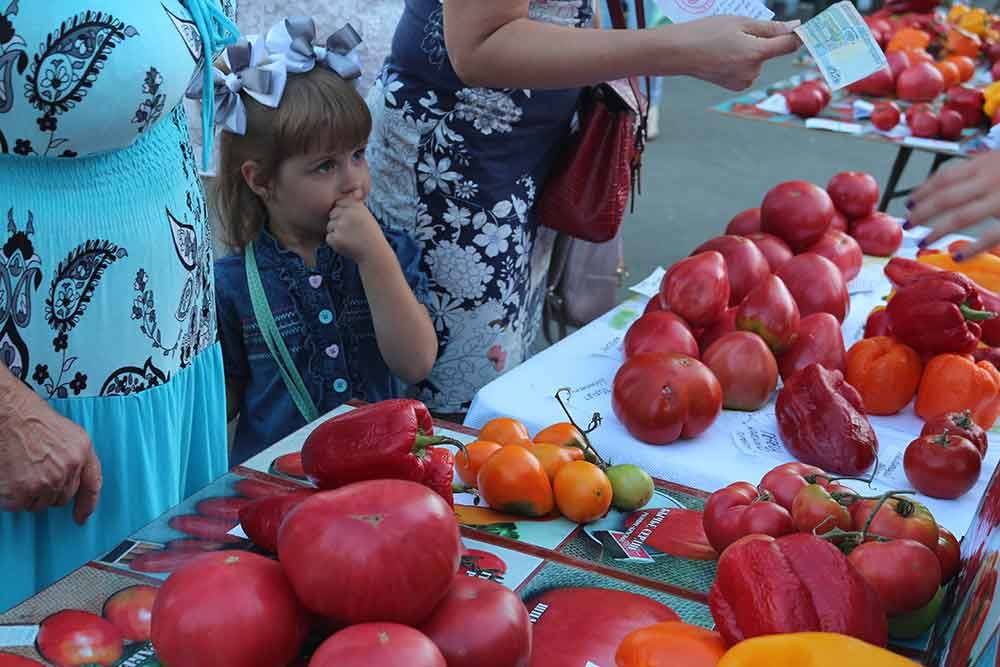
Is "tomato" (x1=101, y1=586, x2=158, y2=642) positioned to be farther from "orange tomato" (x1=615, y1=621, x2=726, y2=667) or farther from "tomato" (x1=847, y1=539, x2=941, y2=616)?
"tomato" (x1=847, y1=539, x2=941, y2=616)

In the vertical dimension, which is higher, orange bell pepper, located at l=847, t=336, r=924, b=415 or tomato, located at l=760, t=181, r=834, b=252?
tomato, located at l=760, t=181, r=834, b=252

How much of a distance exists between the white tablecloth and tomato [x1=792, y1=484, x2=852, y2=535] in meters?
0.29

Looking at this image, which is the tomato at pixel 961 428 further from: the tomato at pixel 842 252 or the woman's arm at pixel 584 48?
the tomato at pixel 842 252

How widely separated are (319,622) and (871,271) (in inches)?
76.0

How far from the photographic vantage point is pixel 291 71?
2041 millimetres

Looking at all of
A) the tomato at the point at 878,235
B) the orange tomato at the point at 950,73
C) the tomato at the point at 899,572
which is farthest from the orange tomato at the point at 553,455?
the orange tomato at the point at 950,73

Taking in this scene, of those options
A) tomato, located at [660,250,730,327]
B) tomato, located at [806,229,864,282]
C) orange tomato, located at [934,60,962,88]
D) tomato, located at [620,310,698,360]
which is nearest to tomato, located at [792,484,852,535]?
tomato, located at [620,310,698,360]

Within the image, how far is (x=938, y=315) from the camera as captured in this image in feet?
6.08

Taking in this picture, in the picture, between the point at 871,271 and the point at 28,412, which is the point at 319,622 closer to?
the point at 28,412

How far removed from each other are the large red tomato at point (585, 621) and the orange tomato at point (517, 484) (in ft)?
0.59

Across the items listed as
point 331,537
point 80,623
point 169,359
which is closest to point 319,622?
point 331,537

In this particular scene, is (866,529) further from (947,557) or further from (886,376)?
(886,376)

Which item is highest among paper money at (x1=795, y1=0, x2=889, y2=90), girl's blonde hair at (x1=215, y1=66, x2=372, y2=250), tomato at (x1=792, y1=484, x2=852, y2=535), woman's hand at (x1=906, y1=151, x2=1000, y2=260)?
paper money at (x1=795, y1=0, x2=889, y2=90)

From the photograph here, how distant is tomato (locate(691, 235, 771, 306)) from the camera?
2127mm
